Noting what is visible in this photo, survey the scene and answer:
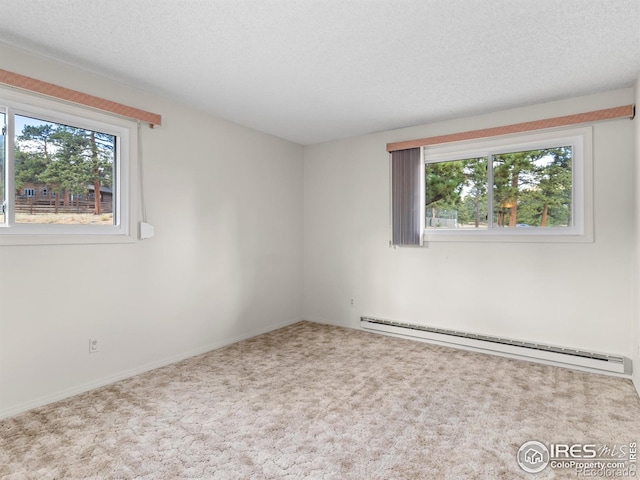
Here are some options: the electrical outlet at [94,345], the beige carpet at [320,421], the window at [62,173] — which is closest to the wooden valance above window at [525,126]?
the beige carpet at [320,421]

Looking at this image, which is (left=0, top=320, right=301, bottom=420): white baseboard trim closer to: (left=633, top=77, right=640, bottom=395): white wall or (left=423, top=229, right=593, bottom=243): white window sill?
(left=423, top=229, right=593, bottom=243): white window sill

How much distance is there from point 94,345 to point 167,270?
0.83 meters

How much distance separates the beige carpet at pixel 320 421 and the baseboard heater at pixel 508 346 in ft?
0.40

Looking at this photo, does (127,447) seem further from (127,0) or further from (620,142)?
(620,142)

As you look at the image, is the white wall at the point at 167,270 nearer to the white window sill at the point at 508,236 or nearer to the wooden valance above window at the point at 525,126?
the wooden valance above window at the point at 525,126

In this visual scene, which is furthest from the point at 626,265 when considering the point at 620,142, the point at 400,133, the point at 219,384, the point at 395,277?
the point at 219,384

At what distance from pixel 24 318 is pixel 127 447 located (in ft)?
3.93

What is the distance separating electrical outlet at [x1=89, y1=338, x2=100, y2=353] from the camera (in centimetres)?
279

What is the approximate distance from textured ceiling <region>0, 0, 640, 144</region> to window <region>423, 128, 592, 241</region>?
45 cm

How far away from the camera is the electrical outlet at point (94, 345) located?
9.15 feet

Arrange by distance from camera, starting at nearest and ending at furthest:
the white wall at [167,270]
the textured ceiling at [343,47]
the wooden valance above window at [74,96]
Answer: the textured ceiling at [343,47] → the wooden valance above window at [74,96] → the white wall at [167,270]

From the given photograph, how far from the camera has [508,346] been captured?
3.52 m

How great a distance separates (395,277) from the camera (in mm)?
4293

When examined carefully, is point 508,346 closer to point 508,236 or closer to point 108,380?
point 508,236
